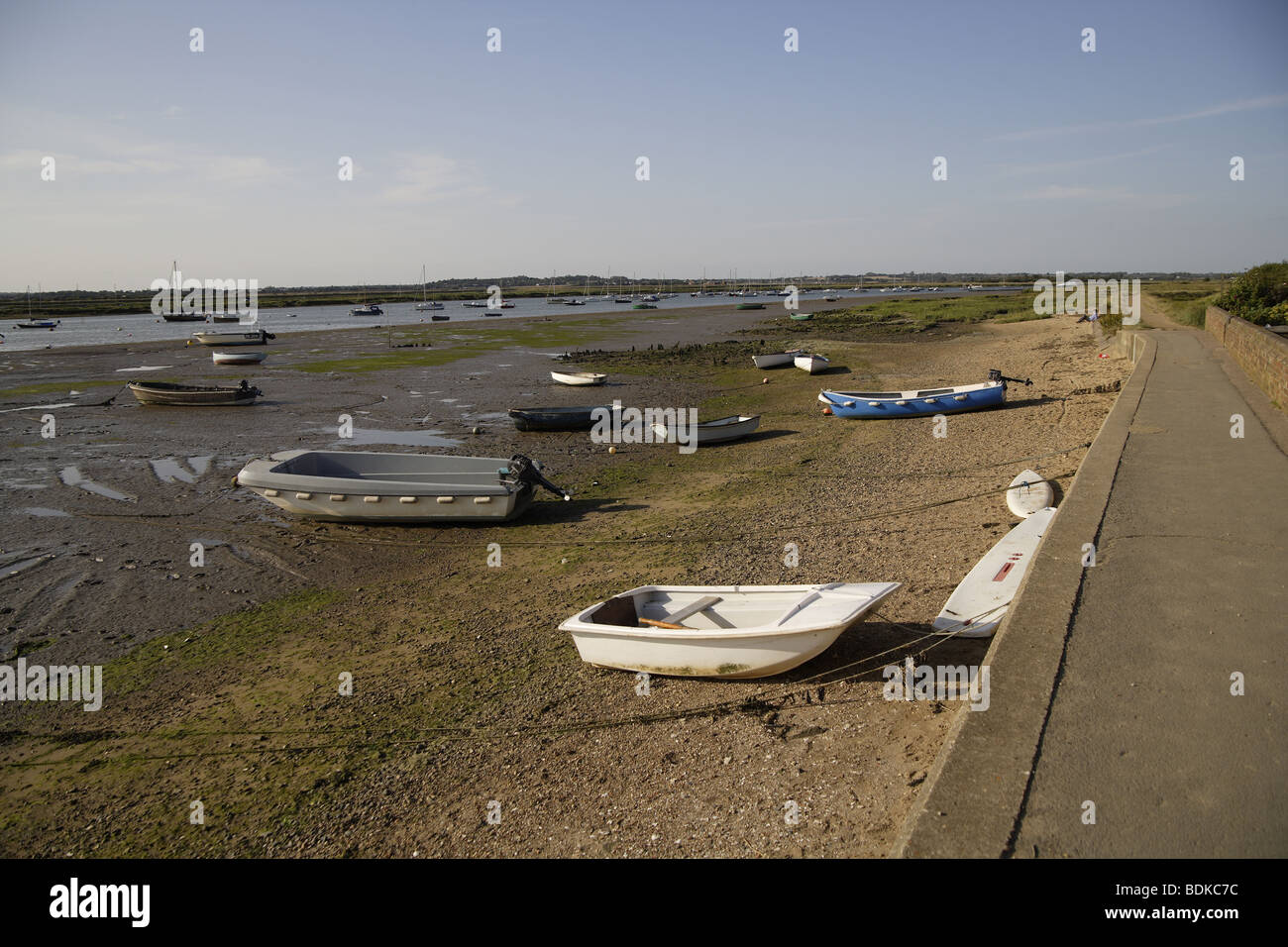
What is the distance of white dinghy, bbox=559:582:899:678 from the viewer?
27.5ft

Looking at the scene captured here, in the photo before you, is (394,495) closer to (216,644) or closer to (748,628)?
(216,644)

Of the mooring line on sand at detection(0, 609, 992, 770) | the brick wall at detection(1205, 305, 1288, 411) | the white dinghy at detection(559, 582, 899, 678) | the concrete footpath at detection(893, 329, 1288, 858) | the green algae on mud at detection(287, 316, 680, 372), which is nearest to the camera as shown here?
the concrete footpath at detection(893, 329, 1288, 858)

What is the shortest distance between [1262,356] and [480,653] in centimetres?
1901

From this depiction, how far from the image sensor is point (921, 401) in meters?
25.2

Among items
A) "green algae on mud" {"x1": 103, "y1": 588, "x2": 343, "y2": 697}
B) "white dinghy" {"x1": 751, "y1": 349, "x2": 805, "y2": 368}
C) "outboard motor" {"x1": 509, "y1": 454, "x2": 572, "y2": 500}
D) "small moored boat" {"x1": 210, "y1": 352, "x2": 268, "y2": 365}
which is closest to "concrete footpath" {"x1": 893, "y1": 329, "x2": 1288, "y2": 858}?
"green algae on mud" {"x1": 103, "y1": 588, "x2": 343, "y2": 697}

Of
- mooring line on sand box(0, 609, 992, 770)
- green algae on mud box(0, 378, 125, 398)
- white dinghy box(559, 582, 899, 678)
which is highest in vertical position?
green algae on mud box(0, 378, 125, 398)

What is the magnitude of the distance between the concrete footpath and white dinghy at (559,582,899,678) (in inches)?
74.0

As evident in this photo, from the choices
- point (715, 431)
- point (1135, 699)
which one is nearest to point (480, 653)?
point (1135, 699)

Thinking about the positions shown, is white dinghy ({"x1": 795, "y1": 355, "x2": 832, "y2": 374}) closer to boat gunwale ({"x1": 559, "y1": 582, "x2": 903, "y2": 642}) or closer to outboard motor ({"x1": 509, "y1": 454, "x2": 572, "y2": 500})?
outboard motor ({"x1": 509, "y1": 454, "x2": 572, "y2": 500})

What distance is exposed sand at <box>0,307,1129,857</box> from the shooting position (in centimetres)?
692

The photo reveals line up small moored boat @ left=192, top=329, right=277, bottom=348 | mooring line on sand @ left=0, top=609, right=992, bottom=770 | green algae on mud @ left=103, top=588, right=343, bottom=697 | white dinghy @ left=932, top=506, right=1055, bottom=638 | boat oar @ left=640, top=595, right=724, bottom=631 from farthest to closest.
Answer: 1. small moored boat @ left=192, top=329, right=277, bottom=348
2. green algae on mud @ left=103, top=588, right=343, bottom=697
3. boat oar @ left=640, top=595, right=724, bottom=631
4. white dinghy @ left=932, top=506, right=1055, bottom=638
5. mooring line on sand @ left=0, top=609, right=992, bottom=770

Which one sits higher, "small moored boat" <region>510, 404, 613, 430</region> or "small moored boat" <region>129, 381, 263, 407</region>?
"small moored boat" <region>129, 381, 263, 407</region>

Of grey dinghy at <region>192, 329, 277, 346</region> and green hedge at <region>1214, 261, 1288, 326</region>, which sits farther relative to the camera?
grey dinghy at <region>192, 329, 277, 346</region>
